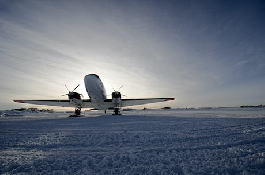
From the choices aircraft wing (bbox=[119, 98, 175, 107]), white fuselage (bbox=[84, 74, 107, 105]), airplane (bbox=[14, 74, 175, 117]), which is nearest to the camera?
white fuselage (bbox=[84, 74, 107, 105])

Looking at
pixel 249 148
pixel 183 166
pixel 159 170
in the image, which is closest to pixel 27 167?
pixel 159 170

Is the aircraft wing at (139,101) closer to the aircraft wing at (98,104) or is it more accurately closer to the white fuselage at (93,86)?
the aircraft wing at (98,104)

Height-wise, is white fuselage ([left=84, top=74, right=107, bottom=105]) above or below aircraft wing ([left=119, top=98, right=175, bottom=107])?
above

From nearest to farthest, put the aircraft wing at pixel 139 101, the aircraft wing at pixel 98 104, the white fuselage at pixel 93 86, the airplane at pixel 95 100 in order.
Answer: the white fuselage at pixel 93 86, the airplane at pixel 95 100, the aircraft wing at pixel 98 104, the aircraft wing at pixel 139 101

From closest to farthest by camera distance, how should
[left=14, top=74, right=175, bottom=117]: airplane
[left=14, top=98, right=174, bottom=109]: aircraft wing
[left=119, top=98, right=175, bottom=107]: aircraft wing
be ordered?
1. [left=14, top=74, right=175, bottom=117]: airplane
2. [left=14, top=98, right=174, bottom=109]: aircraft wing
3. [left=119, top=98, right=175, bottom=107]: aircraft wing

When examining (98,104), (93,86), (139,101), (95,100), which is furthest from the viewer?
(139,101)

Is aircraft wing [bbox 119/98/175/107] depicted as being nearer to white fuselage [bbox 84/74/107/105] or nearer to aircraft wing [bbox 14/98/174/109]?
aircraft wing [bbox 14/98/174/109]

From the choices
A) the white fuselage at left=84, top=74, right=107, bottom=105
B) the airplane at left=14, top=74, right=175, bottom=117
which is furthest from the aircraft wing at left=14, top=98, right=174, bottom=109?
the white fuselage at left=84, top=74, right=107, bottom=105

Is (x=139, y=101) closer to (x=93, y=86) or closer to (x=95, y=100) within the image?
(x=95, y=100)

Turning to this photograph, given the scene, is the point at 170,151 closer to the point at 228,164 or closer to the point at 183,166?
the point at 183,166

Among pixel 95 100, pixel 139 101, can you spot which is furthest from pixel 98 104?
pixel 139 101

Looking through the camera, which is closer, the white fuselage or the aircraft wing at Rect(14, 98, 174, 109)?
the white fuselage

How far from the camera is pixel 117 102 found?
23719mm

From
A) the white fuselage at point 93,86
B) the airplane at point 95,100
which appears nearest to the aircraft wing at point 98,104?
the airplane at point 95,100
